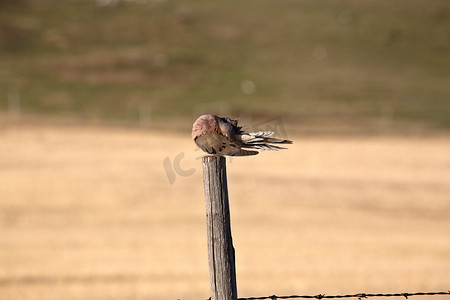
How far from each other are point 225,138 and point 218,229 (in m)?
0.54

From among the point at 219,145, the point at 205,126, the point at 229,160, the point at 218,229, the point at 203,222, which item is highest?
the point at 229,160

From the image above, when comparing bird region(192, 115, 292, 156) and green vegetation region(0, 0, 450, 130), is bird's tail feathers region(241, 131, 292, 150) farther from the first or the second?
green vegetation region(0, 0, 450, 130)

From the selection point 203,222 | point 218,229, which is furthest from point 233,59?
point 218,229

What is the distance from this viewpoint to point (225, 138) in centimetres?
402

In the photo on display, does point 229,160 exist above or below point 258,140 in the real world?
above

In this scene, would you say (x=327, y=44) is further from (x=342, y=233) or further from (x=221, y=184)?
(x=221, y=184)

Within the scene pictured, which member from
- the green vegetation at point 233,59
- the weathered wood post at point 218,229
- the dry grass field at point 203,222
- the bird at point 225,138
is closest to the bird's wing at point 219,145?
the bird at point 225,138

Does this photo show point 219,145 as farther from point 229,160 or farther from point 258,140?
point 229,160

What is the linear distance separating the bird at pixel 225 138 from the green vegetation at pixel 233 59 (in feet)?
87.7

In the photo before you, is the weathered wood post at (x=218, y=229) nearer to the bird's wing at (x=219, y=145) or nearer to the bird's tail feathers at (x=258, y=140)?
Result: the bird's wing at (x=219, y=145)

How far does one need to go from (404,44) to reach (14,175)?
38.3 meters

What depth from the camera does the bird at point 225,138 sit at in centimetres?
401

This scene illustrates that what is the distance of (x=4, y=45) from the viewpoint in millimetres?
46281

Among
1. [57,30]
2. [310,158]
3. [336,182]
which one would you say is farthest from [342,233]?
[57,30]
